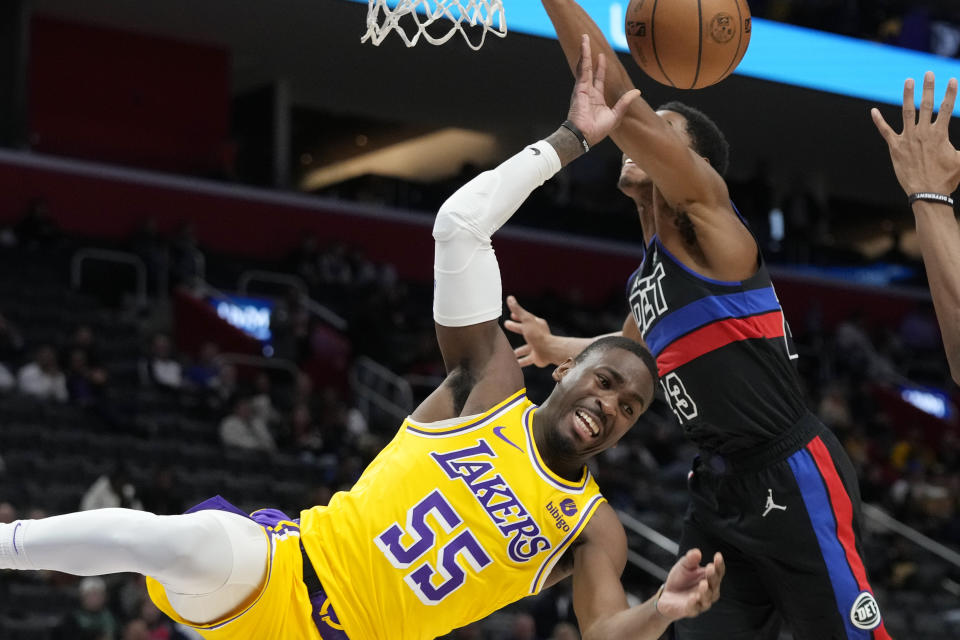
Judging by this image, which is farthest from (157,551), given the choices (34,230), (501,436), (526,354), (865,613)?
(34,230)

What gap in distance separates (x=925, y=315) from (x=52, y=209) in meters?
14.4

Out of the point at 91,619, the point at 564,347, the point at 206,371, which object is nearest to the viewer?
the point at 564,347

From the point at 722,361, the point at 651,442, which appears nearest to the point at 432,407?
the point at 722,361

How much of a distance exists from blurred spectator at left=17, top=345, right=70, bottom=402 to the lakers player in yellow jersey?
30.6 ft

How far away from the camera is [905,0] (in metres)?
20.1

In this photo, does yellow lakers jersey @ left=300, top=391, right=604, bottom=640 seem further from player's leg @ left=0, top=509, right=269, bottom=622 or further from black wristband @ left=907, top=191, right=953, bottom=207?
black wristband @ left=907, top=191, right=953, bottom=207

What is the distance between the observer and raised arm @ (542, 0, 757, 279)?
4496mm

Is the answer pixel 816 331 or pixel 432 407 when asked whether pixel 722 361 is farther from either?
pixel 816 331

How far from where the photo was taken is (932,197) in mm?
3641

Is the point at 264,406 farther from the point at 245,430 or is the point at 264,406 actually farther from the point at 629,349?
the point at 629,349

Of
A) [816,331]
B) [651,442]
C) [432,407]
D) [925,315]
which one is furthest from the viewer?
[925,315]

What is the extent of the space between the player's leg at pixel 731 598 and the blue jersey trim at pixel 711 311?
53cm

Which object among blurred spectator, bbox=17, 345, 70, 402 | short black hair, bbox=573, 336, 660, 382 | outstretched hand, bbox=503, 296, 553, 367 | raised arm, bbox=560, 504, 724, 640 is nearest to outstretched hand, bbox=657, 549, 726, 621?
raised arm, bbox=560, 504, 724, 640

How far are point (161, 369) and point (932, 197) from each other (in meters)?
11.6
